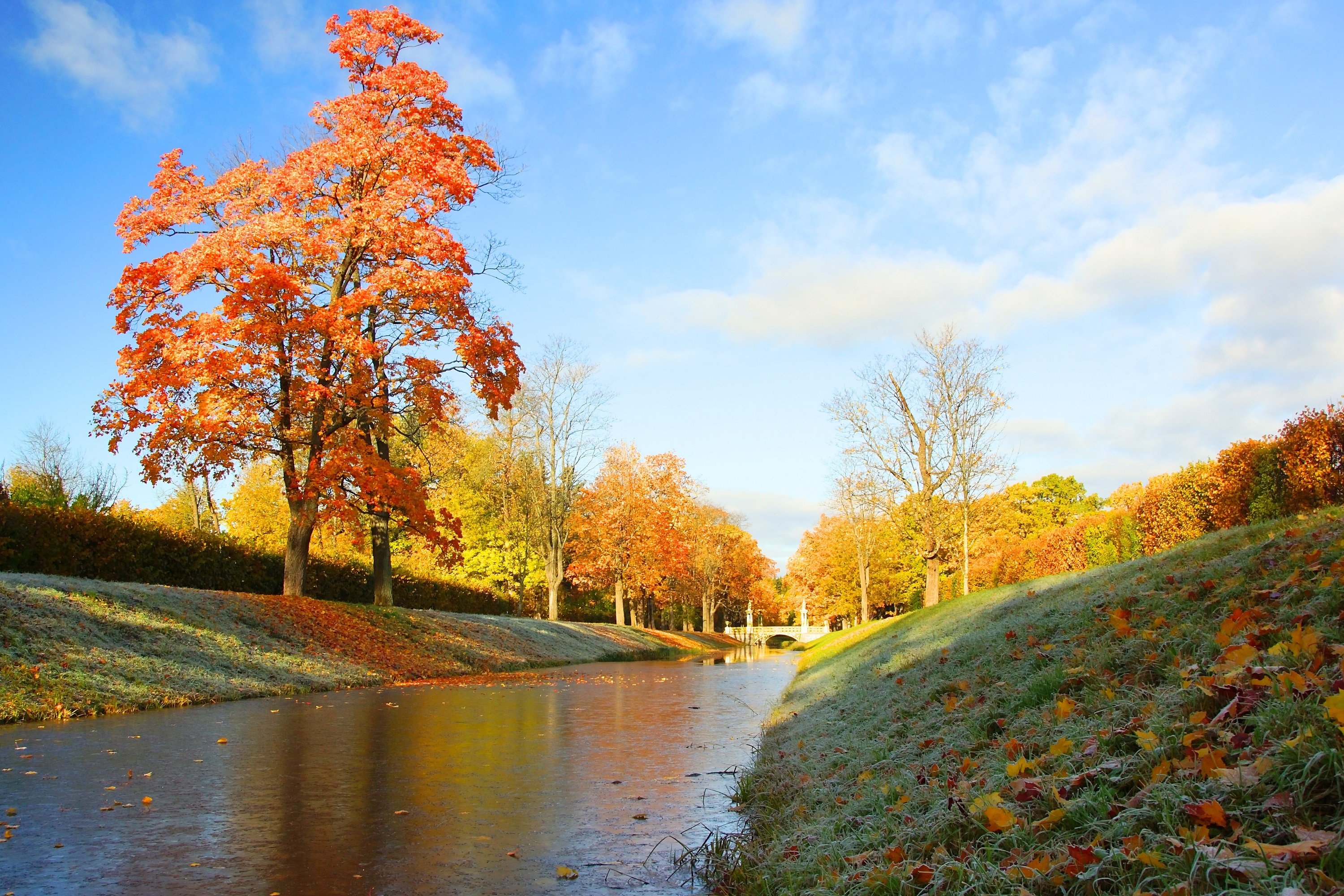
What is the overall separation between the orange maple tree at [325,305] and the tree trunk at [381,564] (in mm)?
2069

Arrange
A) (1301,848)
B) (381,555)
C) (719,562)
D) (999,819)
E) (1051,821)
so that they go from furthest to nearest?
(719,562)
(381,555)
(999,819)
(1051,821)
(1301,848)

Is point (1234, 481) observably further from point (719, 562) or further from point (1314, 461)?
point (719, 562)

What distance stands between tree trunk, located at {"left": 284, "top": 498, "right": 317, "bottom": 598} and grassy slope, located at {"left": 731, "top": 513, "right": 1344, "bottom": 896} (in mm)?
14874

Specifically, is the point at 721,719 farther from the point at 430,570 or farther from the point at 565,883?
the point at 430,570

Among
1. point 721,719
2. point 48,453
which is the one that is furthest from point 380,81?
point 48,453

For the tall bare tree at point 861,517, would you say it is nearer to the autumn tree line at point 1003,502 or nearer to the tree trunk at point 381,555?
the autumn tree line at point 1003,502

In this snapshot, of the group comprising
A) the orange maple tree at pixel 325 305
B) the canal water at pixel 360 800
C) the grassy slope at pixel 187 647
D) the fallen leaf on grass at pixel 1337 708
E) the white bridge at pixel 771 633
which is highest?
the orange maple tree at pixel 325 305

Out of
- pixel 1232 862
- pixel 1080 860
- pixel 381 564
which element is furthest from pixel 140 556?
pixel 1232 862

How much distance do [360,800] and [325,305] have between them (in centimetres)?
1619

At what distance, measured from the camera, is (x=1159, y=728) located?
11.2 feet

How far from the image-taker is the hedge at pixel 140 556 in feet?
52.2

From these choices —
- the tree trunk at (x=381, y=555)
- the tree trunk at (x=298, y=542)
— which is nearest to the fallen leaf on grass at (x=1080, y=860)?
the tree trunk at (x=298, y=542)

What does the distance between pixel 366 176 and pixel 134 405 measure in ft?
23.6

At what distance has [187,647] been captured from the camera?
13203 millimetres
